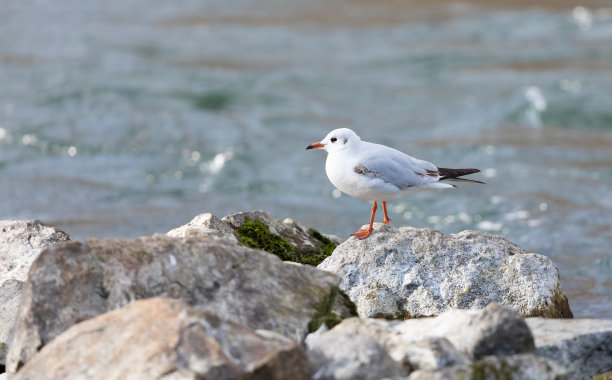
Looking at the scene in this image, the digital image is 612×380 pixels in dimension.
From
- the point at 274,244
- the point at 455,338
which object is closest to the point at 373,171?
the point at 274,244

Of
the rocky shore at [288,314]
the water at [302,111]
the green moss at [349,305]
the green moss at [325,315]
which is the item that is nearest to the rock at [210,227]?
the rocky shore at [288,314]

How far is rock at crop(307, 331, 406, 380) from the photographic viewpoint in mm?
3662

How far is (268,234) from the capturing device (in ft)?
20.0

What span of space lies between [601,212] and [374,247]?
19.5ft

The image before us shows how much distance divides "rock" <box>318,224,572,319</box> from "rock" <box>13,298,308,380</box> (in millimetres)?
1831

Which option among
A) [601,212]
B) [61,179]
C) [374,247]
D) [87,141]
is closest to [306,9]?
[87,141]

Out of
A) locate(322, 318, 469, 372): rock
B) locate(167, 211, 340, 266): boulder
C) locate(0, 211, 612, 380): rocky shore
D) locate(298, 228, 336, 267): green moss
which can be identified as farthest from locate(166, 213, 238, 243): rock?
locate(322, 318, 469, 372): rock

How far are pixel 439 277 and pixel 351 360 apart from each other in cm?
194

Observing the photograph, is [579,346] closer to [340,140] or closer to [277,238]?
[340,140]

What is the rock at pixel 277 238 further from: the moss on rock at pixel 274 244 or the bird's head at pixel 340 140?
the bird's head at pixel 340 140

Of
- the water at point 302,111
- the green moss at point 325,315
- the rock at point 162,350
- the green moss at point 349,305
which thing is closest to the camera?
the rock at point 162,350

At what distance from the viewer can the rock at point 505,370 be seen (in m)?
3.65

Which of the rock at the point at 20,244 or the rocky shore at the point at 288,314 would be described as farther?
the rock at the point at 20,244

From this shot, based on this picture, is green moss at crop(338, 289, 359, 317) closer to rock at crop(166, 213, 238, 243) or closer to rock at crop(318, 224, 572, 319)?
rock at crop(318, 224, 572, 319)
